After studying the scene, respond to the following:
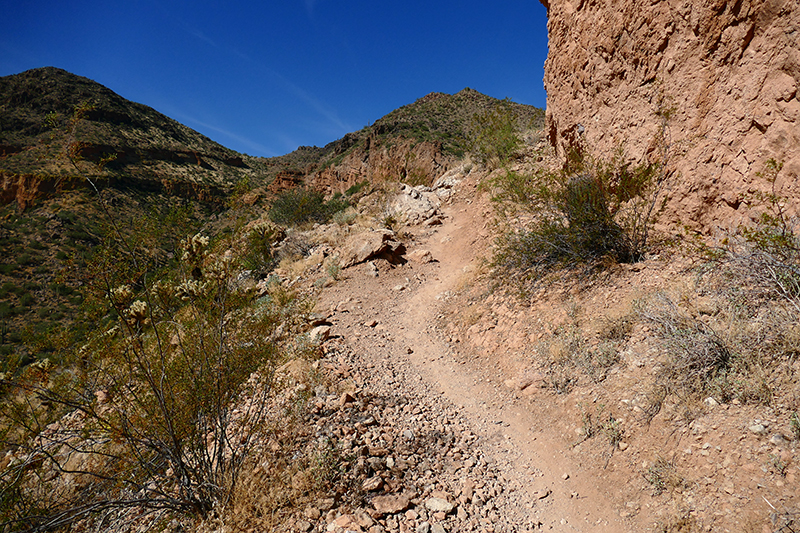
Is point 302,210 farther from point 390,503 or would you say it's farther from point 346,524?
point 346,524

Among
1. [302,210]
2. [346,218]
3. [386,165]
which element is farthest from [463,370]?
[386,165]

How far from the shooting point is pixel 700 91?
4.30 metres

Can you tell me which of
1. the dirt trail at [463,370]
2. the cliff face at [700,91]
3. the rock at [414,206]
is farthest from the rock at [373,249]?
the cliff face at [700,91]

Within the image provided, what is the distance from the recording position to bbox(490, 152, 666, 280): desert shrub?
5.02m

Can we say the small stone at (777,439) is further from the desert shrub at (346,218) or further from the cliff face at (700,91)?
the desert shrub at (346,218)

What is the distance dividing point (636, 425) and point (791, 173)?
293cm

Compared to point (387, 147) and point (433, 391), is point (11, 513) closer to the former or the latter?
point (433, 391)

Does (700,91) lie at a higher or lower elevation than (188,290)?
lower

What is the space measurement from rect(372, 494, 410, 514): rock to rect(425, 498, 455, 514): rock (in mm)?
184

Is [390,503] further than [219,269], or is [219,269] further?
[219,269]

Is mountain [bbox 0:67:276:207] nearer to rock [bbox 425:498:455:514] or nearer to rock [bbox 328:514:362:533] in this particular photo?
rock [bbox 328:514:362:533]

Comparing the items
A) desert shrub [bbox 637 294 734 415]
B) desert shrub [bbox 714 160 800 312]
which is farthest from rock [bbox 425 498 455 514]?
desert shrub [bbox 714 160 800 312]

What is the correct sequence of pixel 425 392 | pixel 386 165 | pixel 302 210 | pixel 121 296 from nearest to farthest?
pixel 121 296 → pixel 425 392 → pixel 302 210 → pixel 386 165

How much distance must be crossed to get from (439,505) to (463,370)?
7.33 feet
